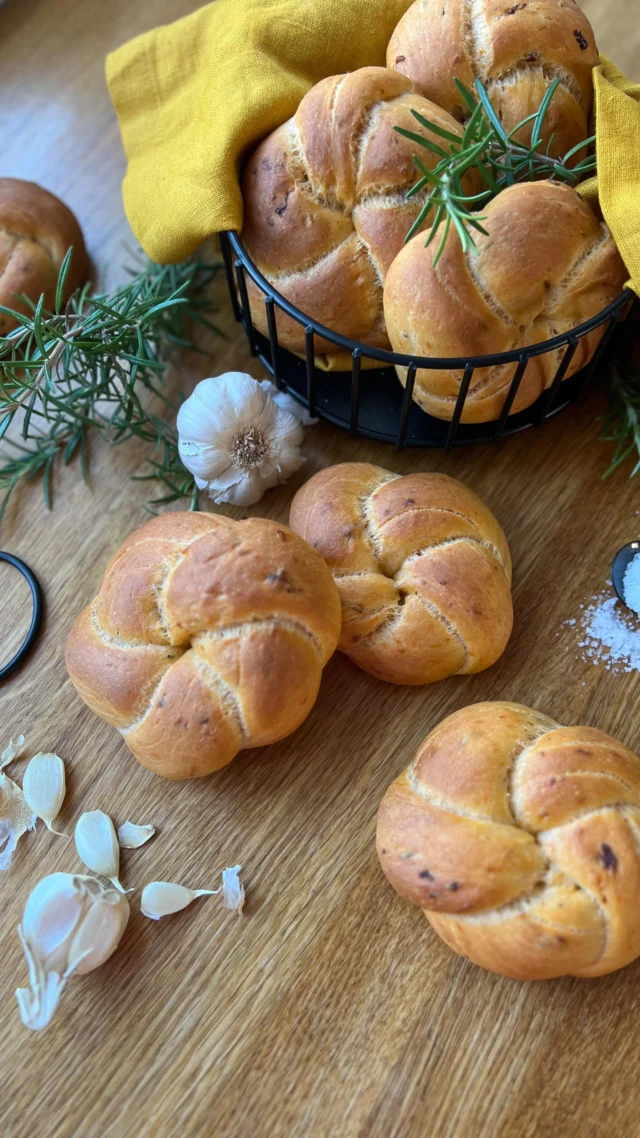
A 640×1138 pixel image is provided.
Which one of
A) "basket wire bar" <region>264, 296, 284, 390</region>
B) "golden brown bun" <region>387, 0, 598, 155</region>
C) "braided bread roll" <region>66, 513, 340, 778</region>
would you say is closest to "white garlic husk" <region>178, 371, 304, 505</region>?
"basket wire bar" <region>264, 296, 284, 390</region>

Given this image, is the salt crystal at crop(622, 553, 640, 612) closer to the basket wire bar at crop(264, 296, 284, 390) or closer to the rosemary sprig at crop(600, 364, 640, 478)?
the rosemary sprig at crop(600, 364, 640, 478)

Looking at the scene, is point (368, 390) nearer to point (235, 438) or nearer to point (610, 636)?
point (235, 438)

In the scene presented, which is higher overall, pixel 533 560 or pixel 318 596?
pixel 318 596

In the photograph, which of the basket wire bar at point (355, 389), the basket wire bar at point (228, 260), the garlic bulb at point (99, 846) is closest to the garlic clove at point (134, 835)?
the garlic bulb at point (99, 846)

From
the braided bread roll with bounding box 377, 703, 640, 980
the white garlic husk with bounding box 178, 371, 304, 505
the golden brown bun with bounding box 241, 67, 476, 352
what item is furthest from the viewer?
the white garlic husk with bounding box 178, 371, 304, 505

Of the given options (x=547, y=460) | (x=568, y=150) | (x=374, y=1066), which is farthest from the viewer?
(x=547, y=460)

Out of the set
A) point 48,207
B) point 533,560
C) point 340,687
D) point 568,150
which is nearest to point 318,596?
point 340,687

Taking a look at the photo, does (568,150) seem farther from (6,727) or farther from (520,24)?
(6,727)

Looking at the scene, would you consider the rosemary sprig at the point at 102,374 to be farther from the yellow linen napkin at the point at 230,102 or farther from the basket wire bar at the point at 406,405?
the basket wire bar at the point at 406,405
